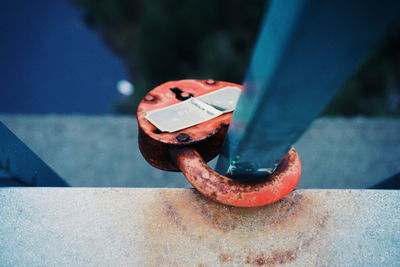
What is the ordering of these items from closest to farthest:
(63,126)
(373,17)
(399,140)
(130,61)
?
(373,17) < (399,140) < (63,126) < (130,61)

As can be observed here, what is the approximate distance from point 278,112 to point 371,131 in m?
2.51

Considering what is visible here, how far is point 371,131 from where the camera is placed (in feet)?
8.84

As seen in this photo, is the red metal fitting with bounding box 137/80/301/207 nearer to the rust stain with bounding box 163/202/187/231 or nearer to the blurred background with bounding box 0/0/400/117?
the rust stain with bounding box 163/202/187/231

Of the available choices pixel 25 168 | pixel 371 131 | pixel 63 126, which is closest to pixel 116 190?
pixel 25 168

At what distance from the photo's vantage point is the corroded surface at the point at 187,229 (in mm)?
732

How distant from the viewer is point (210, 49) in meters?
8.92

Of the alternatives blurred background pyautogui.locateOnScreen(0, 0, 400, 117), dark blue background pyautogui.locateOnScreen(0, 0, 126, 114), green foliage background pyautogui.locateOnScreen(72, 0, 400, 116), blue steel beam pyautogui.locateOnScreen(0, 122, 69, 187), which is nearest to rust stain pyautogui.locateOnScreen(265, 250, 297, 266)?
blue steel beam pyautogui.locateOnScreen(0, 122, 69, 187)

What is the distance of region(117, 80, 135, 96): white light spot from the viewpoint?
1087 cm

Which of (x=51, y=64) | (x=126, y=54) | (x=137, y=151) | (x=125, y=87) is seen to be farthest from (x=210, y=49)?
(x=137, y=151)

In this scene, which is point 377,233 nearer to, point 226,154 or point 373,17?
point 226,154

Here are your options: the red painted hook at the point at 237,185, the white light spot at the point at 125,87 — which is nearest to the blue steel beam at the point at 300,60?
the red painted hook at the point at 237,185

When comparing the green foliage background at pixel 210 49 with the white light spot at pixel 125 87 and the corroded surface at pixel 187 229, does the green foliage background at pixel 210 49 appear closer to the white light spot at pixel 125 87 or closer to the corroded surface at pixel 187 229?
the white light spot at pixel 125 87

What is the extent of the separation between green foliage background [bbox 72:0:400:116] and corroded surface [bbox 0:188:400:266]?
6.86 metres

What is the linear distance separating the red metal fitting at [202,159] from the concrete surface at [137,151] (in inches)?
60.8
